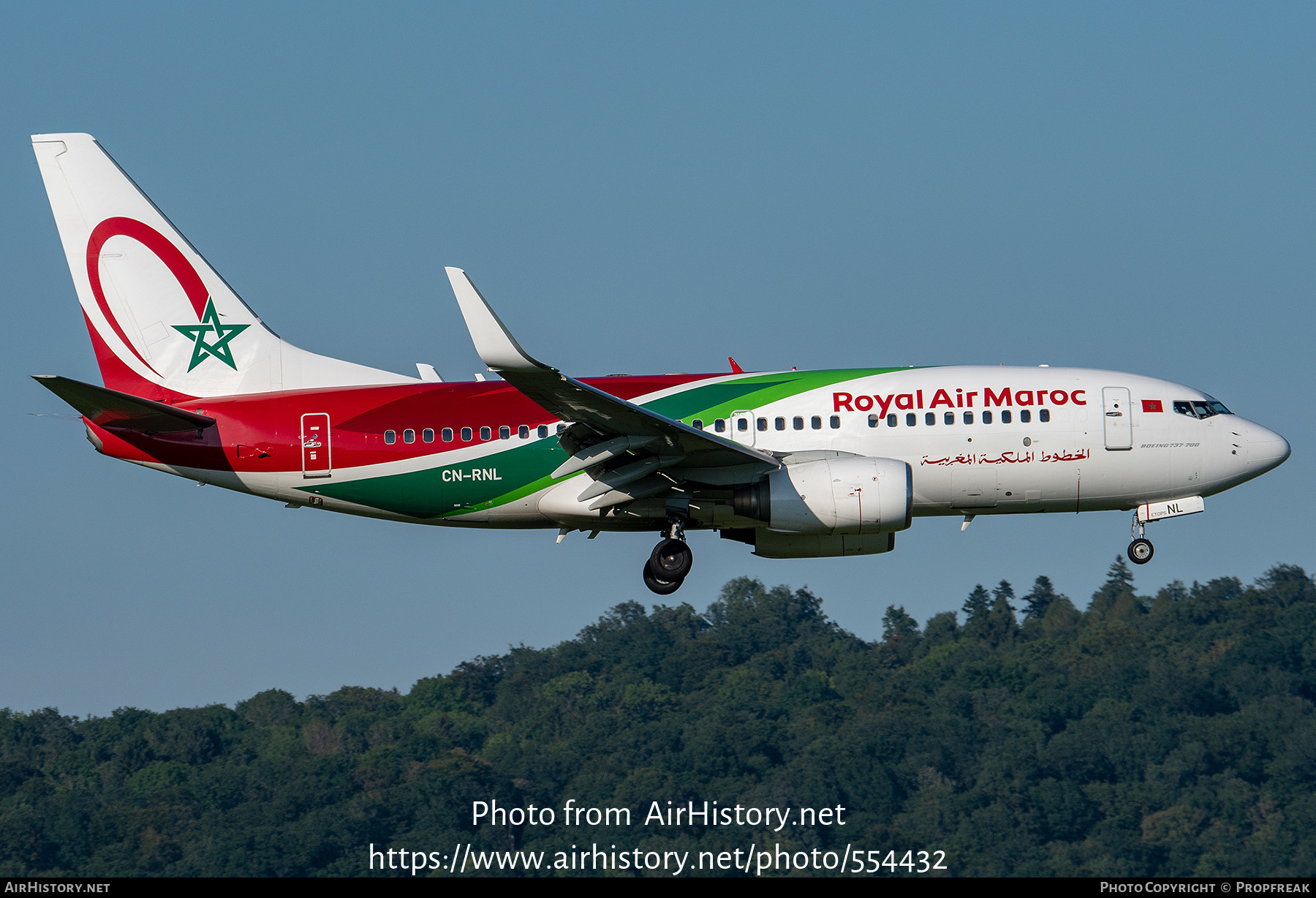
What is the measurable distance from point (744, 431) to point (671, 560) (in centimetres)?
338

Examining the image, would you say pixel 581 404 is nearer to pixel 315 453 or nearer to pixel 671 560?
pixel 671 560

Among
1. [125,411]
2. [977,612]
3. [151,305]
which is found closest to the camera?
[125,411]

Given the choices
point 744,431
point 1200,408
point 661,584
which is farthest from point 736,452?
point 1200,408

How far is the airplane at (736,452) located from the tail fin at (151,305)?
443 mm

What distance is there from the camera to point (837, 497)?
34094 mm

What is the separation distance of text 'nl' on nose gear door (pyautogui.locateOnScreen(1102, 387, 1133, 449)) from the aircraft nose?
3.14 metres

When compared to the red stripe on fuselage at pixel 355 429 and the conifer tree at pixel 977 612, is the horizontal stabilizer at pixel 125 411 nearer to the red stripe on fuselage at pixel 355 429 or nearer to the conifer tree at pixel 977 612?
the red stripe on fuselage at pixel 355 429

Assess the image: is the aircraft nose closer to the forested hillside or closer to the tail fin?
the tail fin

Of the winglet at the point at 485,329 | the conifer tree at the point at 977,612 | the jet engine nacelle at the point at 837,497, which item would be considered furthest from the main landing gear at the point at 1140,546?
the conifer tree at the point at 977,612

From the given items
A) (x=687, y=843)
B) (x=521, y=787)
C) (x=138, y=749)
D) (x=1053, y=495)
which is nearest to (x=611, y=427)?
(x=1053, y=495)

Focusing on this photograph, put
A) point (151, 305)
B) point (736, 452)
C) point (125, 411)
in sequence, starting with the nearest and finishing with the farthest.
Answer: point (736, 452), point (125, 411), point (151, 305)

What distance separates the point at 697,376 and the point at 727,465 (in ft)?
9.26

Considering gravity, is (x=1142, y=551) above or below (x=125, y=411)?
below

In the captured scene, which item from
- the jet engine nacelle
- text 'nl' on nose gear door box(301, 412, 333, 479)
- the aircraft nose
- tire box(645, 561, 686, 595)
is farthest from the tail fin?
the aircraft nose
